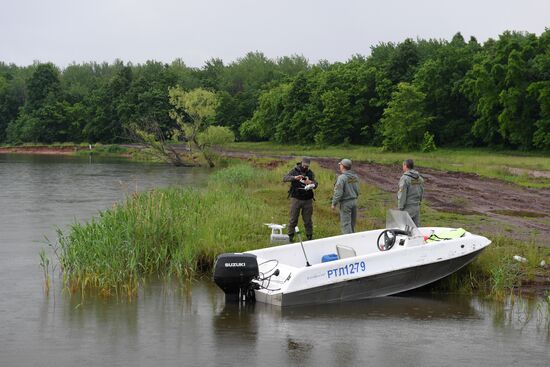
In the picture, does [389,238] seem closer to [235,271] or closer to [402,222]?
[402,222]

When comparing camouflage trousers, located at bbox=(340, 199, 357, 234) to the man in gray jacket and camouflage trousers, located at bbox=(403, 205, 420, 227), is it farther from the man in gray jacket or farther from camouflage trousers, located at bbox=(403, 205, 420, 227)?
camouflage trousers, located at bbox=(403, 205, 420, 227)

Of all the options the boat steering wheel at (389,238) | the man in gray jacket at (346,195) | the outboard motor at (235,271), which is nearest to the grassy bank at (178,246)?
the boat steering wheel at (389,238)

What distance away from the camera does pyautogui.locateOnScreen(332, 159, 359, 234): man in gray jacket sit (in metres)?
14.4

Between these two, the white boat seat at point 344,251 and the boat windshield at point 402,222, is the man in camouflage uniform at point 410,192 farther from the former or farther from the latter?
the white boat seat at point 344,251

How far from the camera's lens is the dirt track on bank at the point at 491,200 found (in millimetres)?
18422

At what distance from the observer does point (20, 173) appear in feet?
156

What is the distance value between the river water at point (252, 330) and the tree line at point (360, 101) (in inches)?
1759

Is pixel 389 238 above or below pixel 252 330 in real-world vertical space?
above

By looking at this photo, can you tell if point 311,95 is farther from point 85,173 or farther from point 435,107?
point 85,173

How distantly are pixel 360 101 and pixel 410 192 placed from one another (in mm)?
60454

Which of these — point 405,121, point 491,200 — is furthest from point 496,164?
point 405,121

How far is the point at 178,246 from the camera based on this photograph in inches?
594

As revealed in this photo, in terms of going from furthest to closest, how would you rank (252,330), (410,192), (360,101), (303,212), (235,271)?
(360,101)
(303,212)
(410,192)
(235,271)
(252,330)

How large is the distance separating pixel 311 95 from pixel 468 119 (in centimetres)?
1940
